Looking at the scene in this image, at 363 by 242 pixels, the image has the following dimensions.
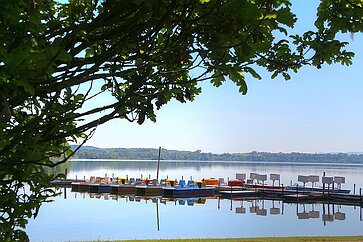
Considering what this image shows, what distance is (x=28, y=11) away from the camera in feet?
5.91

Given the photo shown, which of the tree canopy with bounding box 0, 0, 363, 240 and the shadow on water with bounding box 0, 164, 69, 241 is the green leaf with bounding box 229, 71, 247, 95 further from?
the shadow on water with bounding box 0, 164, 69, 241

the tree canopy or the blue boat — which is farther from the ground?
the tree canopy

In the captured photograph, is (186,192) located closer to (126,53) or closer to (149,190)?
(149,190)

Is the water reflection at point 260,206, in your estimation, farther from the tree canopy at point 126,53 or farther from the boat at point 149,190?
the tree canopy at point 126,53

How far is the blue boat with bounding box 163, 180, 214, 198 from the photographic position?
→ 111 feet

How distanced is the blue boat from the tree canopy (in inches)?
1227

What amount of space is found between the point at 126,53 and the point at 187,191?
3221 centimetres

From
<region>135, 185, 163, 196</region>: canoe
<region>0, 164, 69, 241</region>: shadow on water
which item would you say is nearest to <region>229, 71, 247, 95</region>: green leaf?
<region>0, 164, 69, 241</region>: shadow on water

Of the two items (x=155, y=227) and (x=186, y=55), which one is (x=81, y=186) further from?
(x=186, y=55)

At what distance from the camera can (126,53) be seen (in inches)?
110

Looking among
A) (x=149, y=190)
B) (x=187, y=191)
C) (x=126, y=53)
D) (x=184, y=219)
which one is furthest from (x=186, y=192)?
(x=126, y=53)

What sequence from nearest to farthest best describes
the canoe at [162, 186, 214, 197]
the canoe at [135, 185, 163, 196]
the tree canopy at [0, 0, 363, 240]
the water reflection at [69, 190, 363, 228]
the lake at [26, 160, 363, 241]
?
the tree canopy at [0, 0, 363, 240] < the lake at [26, 160, 363, 241] < the water reflection at [69, 190, 363, 228] < the canoe at [162, 186, 214, 197] < the canoe at [135, 185, 163, 196]

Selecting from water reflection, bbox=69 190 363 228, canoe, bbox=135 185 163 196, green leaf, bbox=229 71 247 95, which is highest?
green leaf, bbox=229 71 247 95

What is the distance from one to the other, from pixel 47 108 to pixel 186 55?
0.86 meters
